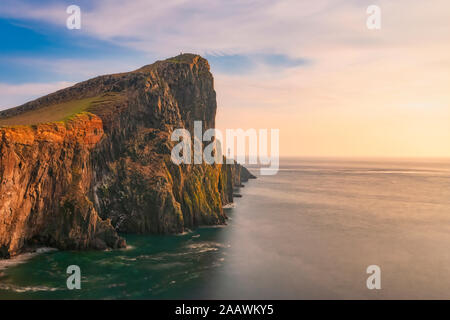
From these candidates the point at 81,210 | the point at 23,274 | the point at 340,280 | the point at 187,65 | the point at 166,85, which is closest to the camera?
the point at 23,274

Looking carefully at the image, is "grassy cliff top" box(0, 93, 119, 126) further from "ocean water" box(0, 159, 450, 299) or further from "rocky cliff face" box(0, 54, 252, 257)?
"ocean water" box(0, 159, 450, 299)

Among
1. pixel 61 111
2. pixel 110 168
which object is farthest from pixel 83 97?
pixel 110 168

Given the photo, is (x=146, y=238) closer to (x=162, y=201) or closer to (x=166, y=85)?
(x=162, y=201)

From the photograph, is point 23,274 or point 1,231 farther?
point 1,231

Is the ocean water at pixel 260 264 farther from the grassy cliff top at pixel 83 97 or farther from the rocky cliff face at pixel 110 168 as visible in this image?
the grassy cliff top at pixel 83 97

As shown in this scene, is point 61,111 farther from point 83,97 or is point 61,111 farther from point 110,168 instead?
point 110,168

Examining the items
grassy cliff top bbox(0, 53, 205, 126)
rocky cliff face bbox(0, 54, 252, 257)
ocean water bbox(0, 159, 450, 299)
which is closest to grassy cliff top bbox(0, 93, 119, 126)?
grassy cliff top bbox(0, 53, 205, 126)

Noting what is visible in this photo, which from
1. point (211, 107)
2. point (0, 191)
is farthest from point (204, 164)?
point (0, 191)

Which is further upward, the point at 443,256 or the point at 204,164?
the point at 204,164

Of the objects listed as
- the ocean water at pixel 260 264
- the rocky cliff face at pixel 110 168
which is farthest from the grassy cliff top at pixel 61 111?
the ocean water at pixel 260 264
